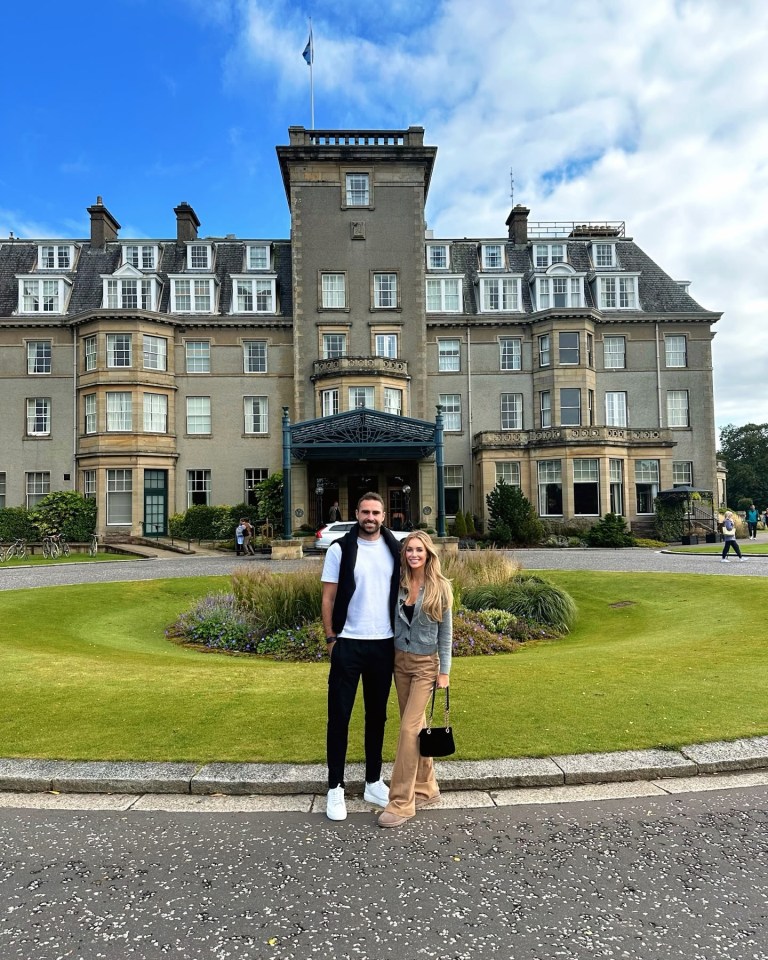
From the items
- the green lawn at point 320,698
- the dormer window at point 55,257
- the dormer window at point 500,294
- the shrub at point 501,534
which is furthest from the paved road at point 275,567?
the dormer window at point 55,257

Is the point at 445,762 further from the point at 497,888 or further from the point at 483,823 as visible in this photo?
the point at 497,888

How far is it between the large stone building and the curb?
25.0m

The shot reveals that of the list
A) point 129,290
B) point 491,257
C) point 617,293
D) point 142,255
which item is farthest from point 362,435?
point 617,293

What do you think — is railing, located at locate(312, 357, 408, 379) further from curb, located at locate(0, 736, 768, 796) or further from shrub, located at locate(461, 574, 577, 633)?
curb, located at locate(0, 736, 768, 796)

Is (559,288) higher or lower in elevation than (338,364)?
higher

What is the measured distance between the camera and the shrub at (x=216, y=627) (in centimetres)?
1107

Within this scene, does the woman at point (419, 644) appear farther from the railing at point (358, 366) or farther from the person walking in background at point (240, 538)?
the railing at point (358, 366)

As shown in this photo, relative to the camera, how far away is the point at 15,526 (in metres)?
30.6

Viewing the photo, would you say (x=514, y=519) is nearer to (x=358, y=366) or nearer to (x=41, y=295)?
(x=358, y=366)

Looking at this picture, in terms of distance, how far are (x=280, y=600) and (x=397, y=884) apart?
8.61 meters

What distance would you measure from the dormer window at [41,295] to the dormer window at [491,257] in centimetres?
2364

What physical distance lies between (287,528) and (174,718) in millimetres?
20522

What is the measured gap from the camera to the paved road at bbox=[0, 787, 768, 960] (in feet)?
9.28

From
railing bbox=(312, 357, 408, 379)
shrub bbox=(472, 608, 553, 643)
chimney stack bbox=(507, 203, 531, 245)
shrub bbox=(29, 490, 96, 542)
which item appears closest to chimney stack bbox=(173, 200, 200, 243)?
railing bbox=(312, 357, 408, 379)
